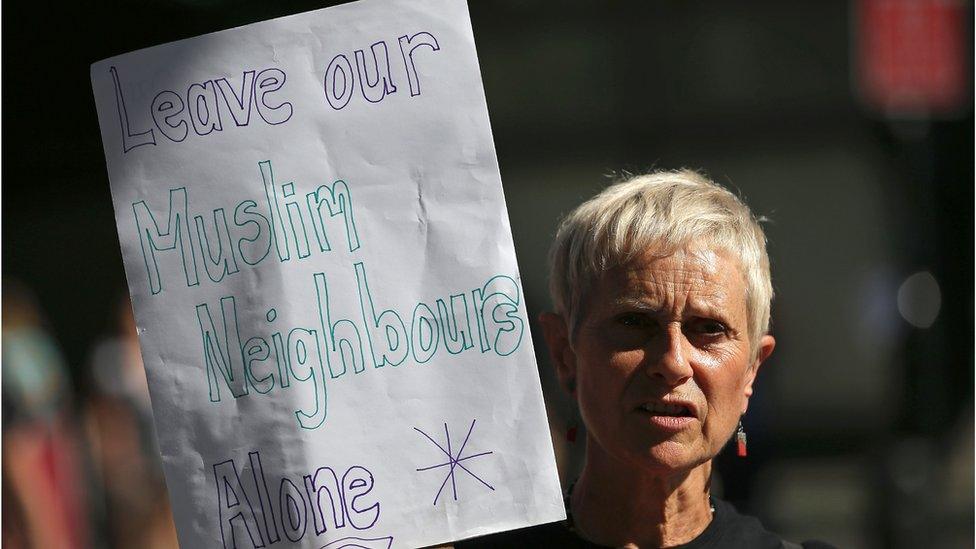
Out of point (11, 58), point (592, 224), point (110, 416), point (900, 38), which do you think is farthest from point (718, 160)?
point (592, 224)

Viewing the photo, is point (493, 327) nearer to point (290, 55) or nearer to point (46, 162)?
point (290, 55)

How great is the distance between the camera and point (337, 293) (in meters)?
1.89

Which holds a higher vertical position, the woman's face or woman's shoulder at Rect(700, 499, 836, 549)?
the woman's face

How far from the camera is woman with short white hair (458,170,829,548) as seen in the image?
1987 millimetres

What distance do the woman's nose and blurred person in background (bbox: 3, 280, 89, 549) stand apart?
3964 millimetres

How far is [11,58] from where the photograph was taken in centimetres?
812

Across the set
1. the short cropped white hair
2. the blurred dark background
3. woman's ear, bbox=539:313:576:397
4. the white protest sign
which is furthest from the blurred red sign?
the white protest sign

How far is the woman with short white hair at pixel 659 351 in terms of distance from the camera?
1.99 meters

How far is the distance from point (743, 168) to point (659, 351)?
6.20 metres

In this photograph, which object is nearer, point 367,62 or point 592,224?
point 367,62

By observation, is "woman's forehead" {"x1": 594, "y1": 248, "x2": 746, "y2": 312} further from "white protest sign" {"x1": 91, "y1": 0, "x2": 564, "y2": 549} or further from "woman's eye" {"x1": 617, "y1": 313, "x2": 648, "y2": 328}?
"white protest sign" {"x1": 91, "y1": 0, "x2": 564, "y2": 549}

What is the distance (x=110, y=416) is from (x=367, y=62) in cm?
Result: 420

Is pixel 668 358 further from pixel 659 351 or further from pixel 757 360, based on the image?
pixel 757 360

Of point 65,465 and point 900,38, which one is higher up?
point 900,38
